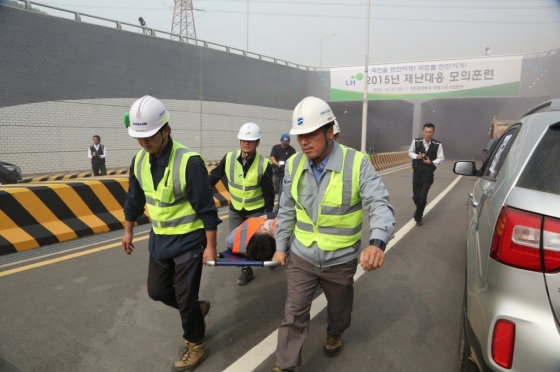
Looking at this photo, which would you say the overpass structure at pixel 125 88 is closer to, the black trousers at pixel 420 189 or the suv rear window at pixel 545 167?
the black trousers at pixel 420 189

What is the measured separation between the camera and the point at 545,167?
1.98m

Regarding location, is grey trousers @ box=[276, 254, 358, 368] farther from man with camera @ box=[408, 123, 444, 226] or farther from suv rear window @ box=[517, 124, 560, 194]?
man with camera @ box=[408, 123, 444, 226]

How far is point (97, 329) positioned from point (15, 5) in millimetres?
16438

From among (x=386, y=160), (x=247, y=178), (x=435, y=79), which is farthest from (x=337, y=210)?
(x=435, y=79)

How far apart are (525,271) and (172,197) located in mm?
2270

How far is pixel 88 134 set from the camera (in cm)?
1792

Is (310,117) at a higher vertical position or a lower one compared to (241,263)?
higher

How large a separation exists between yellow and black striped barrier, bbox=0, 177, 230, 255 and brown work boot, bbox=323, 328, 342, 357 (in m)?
4.80

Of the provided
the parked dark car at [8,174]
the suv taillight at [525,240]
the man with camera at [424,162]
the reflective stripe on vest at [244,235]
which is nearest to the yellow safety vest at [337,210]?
the suv taillight at [525,240]

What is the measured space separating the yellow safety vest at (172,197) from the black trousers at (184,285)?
0.22 metres

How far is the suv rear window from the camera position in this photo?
1908 mm

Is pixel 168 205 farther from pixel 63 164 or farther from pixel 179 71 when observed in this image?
pixel 179 71

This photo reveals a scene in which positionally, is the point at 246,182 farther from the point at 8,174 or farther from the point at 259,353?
the point at 8,174

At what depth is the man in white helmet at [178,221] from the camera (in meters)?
2.93
